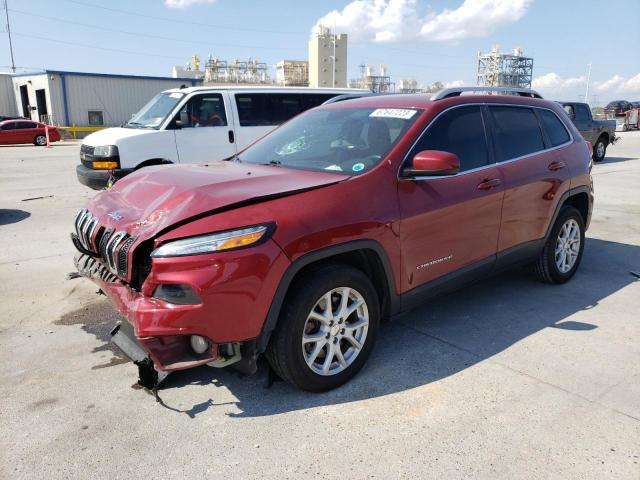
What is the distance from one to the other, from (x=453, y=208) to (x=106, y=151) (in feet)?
21.4

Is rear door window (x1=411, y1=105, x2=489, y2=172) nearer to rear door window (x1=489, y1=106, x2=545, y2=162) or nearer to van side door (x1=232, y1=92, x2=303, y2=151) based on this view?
rear door window (x1=489, y1=106, x2=545, y2=162)

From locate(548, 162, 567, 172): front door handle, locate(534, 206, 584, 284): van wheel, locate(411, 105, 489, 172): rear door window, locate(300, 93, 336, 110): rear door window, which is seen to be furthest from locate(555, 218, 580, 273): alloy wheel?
locate(300, 93, 336, 110): rear door window

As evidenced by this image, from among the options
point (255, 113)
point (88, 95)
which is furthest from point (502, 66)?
point (255, 113)

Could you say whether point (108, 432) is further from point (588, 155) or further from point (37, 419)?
point (588, 155)

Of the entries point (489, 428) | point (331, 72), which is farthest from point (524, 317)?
point (331, 72)

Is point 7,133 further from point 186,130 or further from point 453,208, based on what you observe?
point 453,208

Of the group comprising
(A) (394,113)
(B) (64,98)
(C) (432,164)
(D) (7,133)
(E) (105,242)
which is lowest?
(D) (7,133)

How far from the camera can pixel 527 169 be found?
4410mm

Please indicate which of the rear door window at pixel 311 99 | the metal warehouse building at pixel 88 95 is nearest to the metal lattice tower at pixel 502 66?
the metal warehouse building at pixel 88 95

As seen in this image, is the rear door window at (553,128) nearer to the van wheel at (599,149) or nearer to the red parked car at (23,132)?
the van wheel at (599,149)

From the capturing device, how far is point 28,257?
6.02 m

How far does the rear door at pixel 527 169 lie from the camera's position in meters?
4.24

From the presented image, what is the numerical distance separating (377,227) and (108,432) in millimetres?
1941

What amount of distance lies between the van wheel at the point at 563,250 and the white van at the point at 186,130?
5636mm
